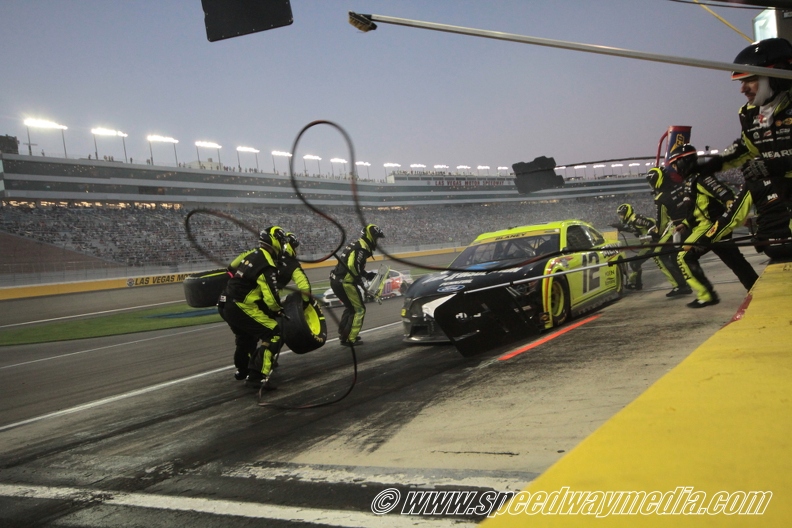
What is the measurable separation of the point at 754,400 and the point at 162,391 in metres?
6.30

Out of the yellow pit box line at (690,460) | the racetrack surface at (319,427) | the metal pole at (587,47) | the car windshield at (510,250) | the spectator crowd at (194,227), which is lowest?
the racetrack surface at (319,427)

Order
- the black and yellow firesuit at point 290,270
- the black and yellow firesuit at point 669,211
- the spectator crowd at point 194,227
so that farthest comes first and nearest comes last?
the spectator crowd at point 194,227 → the black and yellow firesuit at point 669,211 → the black and yellow firesuit at point 290,270

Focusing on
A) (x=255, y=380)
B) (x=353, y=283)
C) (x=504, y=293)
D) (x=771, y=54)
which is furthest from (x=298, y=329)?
(x=771, y=54)

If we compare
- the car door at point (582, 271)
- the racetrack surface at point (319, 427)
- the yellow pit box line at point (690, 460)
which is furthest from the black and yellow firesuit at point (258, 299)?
the yellow pit box line at point (690, 460)

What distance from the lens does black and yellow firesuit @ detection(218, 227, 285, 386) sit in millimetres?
6125

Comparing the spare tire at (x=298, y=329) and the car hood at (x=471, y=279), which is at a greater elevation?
the car hood at (x=471, y=279)

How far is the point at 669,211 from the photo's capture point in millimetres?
8641

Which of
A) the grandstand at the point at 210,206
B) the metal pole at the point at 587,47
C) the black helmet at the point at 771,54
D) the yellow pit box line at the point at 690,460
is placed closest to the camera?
the yellow pit box line at the point at 690,460

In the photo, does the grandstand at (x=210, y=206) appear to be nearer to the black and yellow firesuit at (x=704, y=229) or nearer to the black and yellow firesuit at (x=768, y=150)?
the black and yellow firesuit at (x=704, y=229)

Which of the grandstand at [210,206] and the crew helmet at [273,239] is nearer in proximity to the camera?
the crew helmet at [273,239]

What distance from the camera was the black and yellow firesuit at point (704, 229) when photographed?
610 centimetres

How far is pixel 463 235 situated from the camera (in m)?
45.2

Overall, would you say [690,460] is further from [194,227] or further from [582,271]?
[194,227]

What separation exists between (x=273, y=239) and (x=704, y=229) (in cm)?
552
